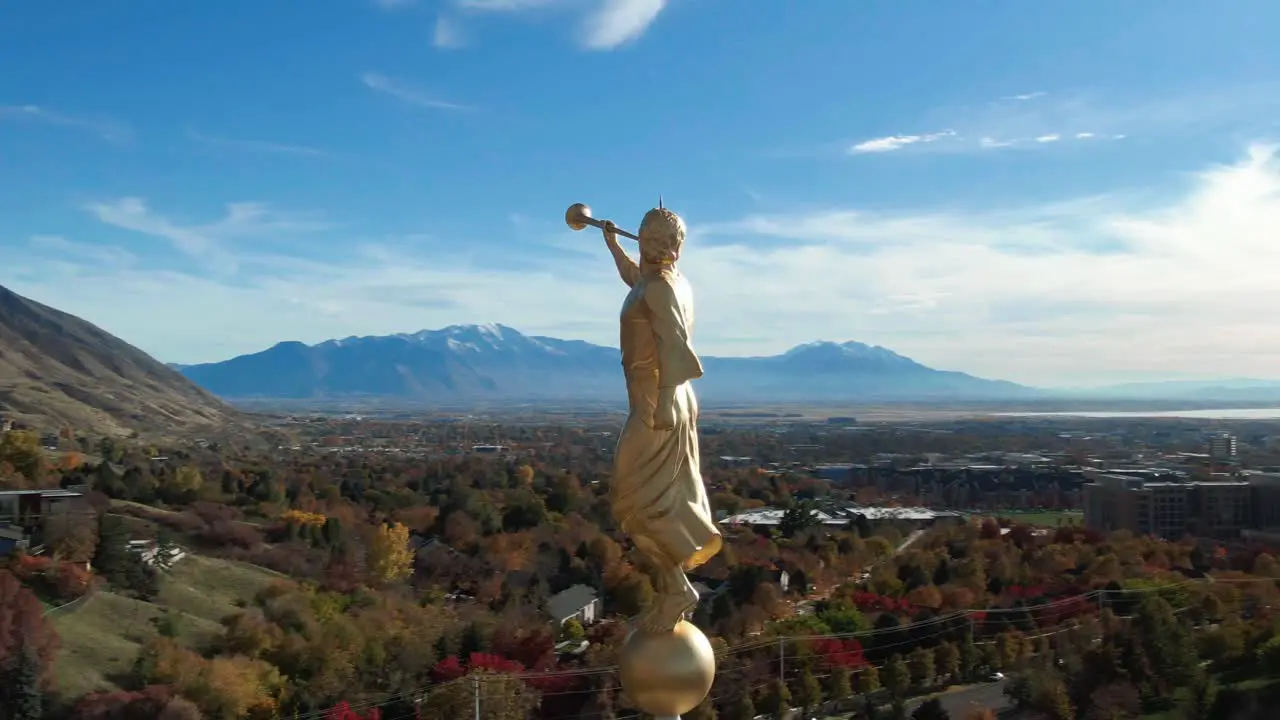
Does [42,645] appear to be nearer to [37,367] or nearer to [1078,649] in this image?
[1078,649]

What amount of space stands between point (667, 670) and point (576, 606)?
29751mm

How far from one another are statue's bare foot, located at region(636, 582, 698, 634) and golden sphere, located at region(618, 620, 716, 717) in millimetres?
39

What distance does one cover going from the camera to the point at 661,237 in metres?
6.92

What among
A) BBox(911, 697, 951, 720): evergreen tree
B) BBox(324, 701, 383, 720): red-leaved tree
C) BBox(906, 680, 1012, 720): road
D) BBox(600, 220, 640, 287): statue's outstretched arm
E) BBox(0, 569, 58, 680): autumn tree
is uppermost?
BBox(600, 220, 640, 287): statue's outstretched arm

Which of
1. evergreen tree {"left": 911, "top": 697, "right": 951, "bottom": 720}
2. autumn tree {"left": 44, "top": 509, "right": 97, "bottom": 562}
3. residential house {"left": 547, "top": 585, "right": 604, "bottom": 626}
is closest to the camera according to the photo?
evergreen tree {"left": 911, "top": 697, "right": 951, "bottom": 720}

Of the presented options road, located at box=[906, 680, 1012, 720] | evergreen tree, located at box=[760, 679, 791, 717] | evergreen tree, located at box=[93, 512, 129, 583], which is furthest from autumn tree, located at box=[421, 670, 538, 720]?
evergreen tree, located at box=[93, 512, 129, 583]

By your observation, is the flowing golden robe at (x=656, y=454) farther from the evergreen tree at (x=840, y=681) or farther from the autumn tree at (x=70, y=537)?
the autumn tree at (x=70, y=537)

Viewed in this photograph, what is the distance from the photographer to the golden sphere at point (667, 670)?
22.1 feet

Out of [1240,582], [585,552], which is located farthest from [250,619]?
[1240,582]

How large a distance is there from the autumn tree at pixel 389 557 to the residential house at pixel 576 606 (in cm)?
569

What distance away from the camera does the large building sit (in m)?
56.3

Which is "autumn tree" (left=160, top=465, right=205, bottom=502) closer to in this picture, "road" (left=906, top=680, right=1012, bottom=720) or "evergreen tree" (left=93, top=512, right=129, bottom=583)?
"evergreen tree" (left=93, top=512, right=129, bottom=583)

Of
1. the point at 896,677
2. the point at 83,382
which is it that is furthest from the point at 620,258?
the point at 83,382

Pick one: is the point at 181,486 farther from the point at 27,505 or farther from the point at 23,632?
the point at 23,632
